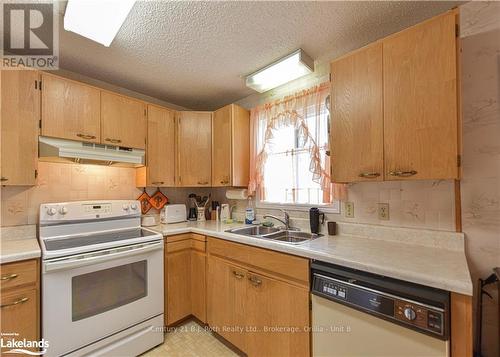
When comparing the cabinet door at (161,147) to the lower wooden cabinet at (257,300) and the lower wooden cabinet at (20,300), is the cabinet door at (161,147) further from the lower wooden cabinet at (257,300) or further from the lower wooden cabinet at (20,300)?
the lower wooden cabinet at (20,300)

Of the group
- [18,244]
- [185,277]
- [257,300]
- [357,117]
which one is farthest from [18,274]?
[357,117]

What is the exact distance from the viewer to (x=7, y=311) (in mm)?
1285

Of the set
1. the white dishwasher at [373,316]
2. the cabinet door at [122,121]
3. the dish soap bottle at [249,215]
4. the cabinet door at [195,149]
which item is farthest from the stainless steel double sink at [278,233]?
the cabinet door at [122,121]

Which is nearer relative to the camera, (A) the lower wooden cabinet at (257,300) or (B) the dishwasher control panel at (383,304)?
(B) the dishwasher control panel at (383,304)

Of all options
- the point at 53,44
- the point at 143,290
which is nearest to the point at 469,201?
the point at 143,290

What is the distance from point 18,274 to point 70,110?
119 centimetres

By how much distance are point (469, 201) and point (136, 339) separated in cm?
243

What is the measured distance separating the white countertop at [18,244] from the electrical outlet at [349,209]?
83.4 inches

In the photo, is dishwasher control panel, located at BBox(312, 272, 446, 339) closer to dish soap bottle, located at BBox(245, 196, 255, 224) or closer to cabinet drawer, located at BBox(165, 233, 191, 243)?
dish soap bottle, located at BBox(245, 196, 255, 224)

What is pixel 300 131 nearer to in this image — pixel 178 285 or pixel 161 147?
pixel 161 147

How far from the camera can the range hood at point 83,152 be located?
5.42ft

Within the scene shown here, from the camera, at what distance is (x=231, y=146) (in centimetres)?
237

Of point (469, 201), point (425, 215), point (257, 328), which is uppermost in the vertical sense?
point (469, 201)

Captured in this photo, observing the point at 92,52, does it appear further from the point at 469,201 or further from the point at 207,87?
the point at 469,201
